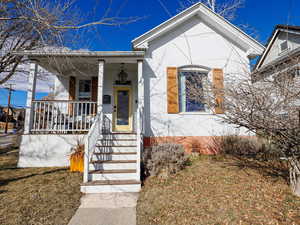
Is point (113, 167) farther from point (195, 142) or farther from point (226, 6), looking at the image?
point (226, 6)

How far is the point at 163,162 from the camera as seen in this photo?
4.01 m

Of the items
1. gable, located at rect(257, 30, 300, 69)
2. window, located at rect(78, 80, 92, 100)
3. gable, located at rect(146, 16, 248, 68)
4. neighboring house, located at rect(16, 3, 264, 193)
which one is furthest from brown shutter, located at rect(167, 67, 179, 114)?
gable, located at rect(257, 30, 300, 69)

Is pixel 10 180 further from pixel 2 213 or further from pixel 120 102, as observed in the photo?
pixel 120 102

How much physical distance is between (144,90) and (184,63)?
1.95m

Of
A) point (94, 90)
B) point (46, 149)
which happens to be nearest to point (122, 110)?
point (94, 90)

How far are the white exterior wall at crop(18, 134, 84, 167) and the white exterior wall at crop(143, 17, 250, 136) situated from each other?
2.80 meters

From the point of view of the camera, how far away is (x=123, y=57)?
17.9ft

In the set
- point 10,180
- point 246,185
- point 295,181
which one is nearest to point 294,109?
point 295,181

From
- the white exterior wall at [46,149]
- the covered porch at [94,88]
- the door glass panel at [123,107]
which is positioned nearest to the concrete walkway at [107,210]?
the white exterior wall at [46,149]

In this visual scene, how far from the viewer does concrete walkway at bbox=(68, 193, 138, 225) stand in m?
2.42

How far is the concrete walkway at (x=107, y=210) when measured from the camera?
7.94ft

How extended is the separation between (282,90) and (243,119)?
0.83 metres

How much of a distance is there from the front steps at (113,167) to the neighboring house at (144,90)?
0.04 m

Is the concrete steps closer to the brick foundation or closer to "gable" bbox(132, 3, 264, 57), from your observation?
the brick foundation
